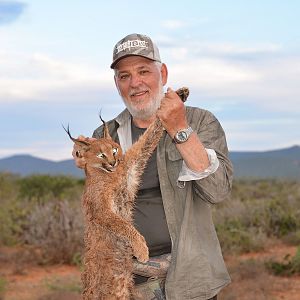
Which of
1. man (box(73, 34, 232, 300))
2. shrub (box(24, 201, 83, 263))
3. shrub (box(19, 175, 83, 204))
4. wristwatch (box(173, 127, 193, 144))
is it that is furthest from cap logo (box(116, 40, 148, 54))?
shrub (box(19, 175, 83, 204))

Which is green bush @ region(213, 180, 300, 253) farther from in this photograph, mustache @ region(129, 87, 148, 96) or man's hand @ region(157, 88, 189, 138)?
man's hand @ region(157, 88, 189, 138)

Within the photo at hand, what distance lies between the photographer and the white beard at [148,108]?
16.2 ft

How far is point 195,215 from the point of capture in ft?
15.2

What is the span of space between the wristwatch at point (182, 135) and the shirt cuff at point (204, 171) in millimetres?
189

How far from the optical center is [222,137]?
471cm

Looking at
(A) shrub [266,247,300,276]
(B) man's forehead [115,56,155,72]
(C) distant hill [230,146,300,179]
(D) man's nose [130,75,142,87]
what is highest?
(C) distant hill [230,146,300,179]

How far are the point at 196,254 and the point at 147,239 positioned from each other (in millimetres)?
387

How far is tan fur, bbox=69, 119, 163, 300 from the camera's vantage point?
447 cm

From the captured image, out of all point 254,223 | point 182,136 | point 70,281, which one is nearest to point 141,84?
point 182,136

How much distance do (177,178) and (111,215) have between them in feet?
1.71

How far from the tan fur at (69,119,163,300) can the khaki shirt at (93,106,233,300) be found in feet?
0.67

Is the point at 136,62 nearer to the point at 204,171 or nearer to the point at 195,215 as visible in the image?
the point at 204,171

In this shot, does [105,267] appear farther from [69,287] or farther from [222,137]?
[69,287]

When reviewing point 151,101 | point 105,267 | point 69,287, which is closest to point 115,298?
point 105,267
